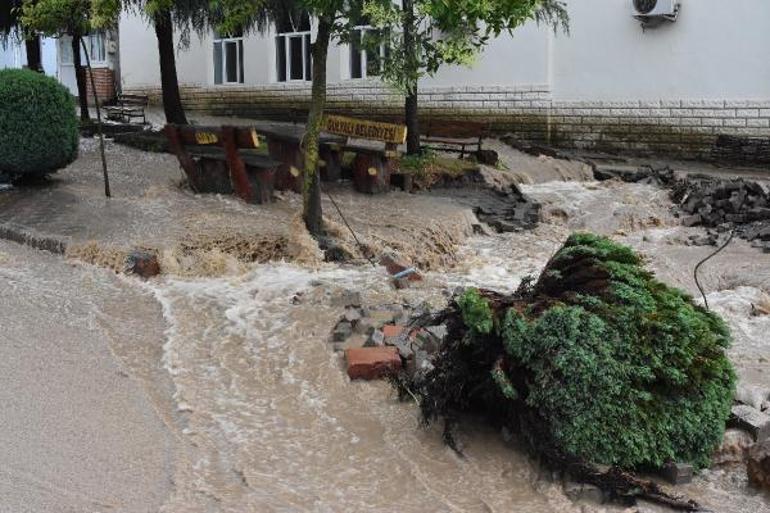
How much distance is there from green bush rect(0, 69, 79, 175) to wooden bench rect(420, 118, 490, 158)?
680cm

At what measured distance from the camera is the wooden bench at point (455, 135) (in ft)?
57.1

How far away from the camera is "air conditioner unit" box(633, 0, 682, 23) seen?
19.1 m

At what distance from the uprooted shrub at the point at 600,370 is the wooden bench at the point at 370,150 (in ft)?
22.6

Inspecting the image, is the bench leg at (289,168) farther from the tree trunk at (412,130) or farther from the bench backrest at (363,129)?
the tree trunk at (412,130)

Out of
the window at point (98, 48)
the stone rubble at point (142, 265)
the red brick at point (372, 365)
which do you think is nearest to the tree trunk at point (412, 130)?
the stone rubble at point (142, 265)

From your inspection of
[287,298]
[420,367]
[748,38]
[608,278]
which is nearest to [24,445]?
[420,367]

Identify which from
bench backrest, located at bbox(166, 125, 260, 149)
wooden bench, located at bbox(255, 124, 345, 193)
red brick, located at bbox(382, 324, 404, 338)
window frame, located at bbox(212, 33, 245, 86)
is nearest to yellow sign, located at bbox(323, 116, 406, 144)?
wooden bench, located at bbox(255, 124, 345, 193)

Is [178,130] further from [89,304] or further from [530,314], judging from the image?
[530,314]

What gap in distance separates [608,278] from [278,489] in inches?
85.0

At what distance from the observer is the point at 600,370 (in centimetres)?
497

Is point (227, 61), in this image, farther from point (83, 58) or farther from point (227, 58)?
point (83, 58)

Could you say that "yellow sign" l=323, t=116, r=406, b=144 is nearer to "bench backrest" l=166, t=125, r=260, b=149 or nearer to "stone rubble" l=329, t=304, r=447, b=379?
"bench backrest" l=166, t=125, r=260, b=149

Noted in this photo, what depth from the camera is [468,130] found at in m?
17.6

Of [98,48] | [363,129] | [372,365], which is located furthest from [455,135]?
[98,48]
